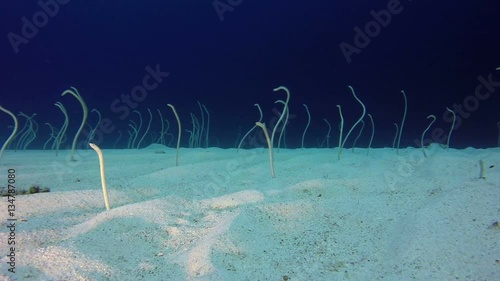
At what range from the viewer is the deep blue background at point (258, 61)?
1862 centimetres

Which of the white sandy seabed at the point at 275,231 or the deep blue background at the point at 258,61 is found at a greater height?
the deep blue background at the point at 258,61

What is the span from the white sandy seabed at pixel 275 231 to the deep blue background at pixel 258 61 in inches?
660

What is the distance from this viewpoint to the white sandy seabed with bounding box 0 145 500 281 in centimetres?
186

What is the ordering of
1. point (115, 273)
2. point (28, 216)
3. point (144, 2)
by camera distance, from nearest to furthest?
1. point (115, 273)
2. point (28, 216)
3. point (144, 2)

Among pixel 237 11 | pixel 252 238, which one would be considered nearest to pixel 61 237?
pixel 252 238

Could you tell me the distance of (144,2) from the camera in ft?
94.2

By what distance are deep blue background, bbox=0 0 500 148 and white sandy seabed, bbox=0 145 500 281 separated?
16776 millimetres

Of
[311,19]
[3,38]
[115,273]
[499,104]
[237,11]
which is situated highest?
[237,11]

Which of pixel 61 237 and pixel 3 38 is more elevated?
pixel 3 38

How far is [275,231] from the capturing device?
8.06 feet

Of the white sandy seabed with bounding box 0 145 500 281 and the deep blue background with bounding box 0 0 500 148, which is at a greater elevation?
the deep blue background with bounding box 0 0 500 148

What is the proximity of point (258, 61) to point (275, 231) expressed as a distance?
25137 mm

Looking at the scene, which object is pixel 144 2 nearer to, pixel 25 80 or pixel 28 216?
pixel 25 80

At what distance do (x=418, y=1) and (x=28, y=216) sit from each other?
22184 mm
